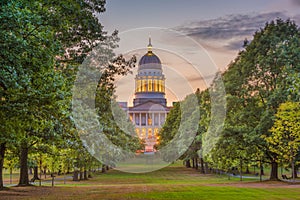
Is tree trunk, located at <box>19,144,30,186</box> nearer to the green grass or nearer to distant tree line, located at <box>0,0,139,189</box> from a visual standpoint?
distant tree line, located at <box>0,0,139,189</box>

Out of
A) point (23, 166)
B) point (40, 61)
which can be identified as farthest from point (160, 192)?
point (40, 61)

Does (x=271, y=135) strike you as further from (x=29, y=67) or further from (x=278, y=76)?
(x=29, y=67)

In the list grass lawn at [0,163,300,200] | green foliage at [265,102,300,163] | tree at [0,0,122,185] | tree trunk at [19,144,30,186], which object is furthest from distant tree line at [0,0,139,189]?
green foliage at [265,102,300,163]

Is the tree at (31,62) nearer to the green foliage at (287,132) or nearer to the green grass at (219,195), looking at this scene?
the green grass at (219,195)

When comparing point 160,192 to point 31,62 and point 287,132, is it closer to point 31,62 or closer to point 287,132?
point 31,62

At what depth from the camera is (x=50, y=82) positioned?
16.1 metres

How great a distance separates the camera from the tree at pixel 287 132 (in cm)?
3500

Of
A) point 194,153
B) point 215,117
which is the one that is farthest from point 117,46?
point 194,153

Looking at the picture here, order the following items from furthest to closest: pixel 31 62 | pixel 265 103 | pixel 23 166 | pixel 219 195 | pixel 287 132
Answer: pixel 265 103, pixel 287 132, pixel 23 166, pixel 219 195, pixel 31 62

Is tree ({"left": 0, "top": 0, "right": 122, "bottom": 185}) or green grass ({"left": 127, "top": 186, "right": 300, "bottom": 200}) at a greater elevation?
tree ({"left": 0, "top": 0, "right": 122, "bottom": 185})

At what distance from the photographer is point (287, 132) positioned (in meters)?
36.5

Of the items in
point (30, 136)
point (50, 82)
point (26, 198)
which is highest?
point (50, 82)

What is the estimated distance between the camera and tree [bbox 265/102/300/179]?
35.0 meters

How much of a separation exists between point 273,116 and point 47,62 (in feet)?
84.7
